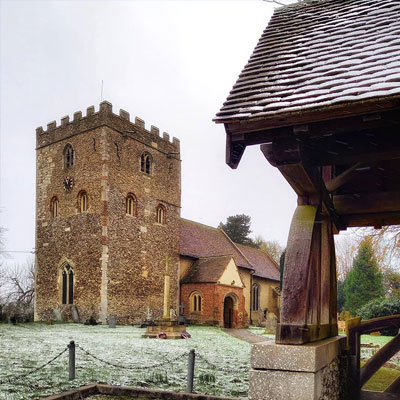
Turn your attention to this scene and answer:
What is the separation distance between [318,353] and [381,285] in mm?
38387

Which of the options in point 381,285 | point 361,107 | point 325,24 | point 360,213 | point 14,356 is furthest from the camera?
point 381,285

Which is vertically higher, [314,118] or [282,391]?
[314,118]

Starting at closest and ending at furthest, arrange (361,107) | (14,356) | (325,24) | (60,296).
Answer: (361,107), (325,24), (14,356), (60,296)

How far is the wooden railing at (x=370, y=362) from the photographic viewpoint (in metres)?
6.54

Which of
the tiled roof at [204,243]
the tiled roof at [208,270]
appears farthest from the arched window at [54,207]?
the tiled roof at [208,270]

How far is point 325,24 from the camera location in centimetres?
563

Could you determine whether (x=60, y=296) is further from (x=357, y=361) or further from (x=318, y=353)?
(x=318, y=353)

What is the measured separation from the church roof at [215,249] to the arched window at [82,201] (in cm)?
790

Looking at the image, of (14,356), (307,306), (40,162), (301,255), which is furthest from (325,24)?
(40,162)

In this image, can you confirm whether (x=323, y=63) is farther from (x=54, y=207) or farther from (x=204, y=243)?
(x=204, y=243)

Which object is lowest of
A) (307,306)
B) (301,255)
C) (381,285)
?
(381,285)

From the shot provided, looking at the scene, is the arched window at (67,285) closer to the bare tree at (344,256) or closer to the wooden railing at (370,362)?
the wooden railing at (370,362)

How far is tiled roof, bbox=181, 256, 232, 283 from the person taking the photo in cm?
3030

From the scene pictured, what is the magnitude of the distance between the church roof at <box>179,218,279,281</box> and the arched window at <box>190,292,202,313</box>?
3075mm
